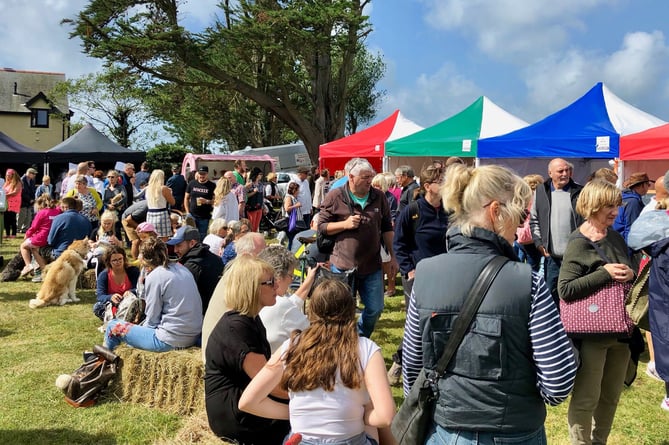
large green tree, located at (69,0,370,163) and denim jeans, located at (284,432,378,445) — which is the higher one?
large green tree, located at (69,0,370,163)

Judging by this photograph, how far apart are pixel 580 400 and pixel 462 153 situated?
7954mm

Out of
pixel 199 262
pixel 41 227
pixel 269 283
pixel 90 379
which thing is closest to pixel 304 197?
pixel 41 227

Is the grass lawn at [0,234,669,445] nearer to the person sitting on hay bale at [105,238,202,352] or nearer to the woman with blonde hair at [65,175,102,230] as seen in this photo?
the person sitting on hay bale at [105,238,202,352]

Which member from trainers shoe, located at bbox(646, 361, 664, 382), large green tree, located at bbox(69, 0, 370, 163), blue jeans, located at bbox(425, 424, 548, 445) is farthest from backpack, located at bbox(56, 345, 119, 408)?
large green tree, located at bbox(69, 0, 370, 163)

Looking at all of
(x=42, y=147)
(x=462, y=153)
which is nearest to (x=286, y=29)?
(x=462, y=153)

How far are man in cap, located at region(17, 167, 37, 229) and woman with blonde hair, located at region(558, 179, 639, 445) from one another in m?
14.0

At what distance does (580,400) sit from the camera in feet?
9.92

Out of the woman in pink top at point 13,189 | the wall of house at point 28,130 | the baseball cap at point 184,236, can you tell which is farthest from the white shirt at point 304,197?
the wall of house at point 28,130

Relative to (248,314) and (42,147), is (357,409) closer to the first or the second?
(248,314)

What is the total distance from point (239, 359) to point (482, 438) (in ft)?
5.06

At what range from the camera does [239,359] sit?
3035 mm

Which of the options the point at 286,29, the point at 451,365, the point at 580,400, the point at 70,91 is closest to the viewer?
the point at 451,365

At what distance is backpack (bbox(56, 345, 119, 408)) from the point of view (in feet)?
14.3

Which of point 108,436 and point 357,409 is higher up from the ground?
point 357,409
